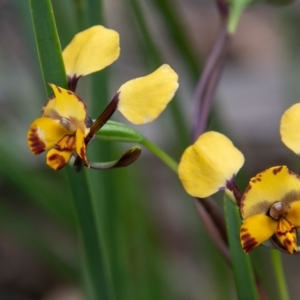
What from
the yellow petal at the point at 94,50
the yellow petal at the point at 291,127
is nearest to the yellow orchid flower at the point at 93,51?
the yellow petal at the point at 94,50

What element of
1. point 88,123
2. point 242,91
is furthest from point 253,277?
point 242,91

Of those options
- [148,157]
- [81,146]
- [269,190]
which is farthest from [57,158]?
[148,157]

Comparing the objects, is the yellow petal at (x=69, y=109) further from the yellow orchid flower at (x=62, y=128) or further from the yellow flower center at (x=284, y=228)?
the yellow flower center at (x=284, y=228)

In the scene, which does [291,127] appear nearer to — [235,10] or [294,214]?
[294,214]

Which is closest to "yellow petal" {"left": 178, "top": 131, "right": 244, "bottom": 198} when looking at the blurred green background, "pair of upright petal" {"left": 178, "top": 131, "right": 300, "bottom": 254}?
"pair of upright petal" {"left": 178, "top": 131, "right": 300, "bottom": 254}

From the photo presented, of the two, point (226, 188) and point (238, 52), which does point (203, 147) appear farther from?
point (238, 52)

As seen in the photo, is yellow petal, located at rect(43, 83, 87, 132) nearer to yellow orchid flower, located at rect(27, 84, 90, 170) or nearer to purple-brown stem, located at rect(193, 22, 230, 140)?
yellow orchid flower, located at rect(27, 84, 90, 170)
